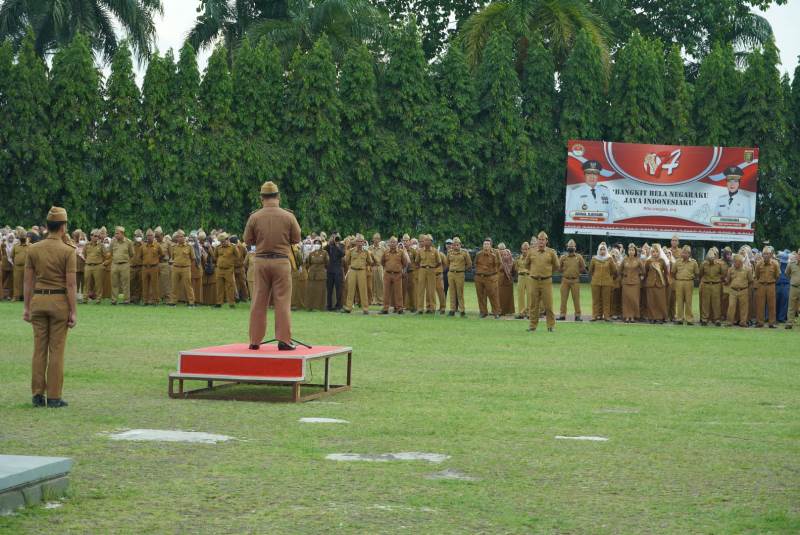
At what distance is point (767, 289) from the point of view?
93.2 feet

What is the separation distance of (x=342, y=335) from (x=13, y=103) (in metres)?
23.0

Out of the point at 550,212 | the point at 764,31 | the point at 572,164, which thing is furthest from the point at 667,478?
the point at 764,31

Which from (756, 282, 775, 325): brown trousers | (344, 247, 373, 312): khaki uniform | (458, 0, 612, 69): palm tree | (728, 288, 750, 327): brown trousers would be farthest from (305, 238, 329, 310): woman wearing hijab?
(458, 0, 612, 69): palm tree

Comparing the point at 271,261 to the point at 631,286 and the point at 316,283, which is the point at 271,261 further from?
the point at 316,283

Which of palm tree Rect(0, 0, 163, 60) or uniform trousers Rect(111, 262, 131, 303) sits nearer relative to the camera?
uniform trousers Rect(111, 262, 131, 303)

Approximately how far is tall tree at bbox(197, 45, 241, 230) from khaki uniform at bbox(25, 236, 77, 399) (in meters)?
30.5

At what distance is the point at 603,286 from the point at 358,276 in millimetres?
5837

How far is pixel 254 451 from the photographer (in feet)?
31.0

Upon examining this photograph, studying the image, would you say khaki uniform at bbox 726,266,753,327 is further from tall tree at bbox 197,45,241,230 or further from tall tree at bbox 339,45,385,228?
tall tree at bbox 197,45,241,230

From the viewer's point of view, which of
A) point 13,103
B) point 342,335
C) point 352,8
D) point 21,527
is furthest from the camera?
point 352,8

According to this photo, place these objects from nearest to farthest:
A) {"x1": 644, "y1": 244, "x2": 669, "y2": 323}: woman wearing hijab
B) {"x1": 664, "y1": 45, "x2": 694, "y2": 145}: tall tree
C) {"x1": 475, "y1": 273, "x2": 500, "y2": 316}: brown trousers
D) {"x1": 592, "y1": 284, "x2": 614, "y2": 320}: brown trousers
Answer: {"x1": 644, "y1": 244, "x2": 669, "y2": 323}: woman wearing hijab < {"x1": 592, "y1": 284, "x2": 614, "y2": 320}: brown trousers < {"x1": 475, "y1": 273, "x2": 500, "y2": 316}: brown trousers < {"x1": 664, "y1": 45, "x2": 694, "y2": 145}: tall tree

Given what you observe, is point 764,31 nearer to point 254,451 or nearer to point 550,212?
point 550,212

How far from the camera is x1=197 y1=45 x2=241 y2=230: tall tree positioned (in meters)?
42.3

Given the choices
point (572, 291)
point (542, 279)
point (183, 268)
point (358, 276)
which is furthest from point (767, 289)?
point (183, 268)
